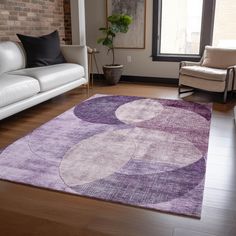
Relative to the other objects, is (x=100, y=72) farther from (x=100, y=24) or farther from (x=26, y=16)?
(x=26, y=16)

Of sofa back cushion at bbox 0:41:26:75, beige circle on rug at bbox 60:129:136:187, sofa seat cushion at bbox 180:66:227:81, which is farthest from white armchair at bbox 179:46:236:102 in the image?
sofa back cushion at bbox 0:41:26:75

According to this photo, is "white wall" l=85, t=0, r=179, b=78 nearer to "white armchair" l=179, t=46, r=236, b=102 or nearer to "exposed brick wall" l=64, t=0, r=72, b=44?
"exposed brick wall" l=64, t=0, r=72, b=44

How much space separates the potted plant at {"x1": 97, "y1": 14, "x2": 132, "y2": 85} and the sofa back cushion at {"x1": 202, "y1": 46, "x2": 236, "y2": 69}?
1.43 m

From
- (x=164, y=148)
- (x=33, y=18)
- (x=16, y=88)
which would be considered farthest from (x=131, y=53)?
(x=164, y=148)

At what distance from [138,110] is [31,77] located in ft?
4.36

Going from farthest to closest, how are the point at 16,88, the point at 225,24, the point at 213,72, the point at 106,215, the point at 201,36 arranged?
the point at 201,36 → the point at 225,24 → the point at 213,72 → the point at 16,88 → the point at 106,215

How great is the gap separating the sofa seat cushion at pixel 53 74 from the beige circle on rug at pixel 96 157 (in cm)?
107

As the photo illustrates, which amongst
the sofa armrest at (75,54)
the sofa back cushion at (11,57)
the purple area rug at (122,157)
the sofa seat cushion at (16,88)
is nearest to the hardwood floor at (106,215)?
the purple area rug at (122,157)

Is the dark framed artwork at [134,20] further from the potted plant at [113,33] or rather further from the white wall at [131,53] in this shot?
the potted plant at [113,33]

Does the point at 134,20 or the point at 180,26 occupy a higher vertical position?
the point at 134,20

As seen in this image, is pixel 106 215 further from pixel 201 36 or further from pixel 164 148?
pixel 201 36

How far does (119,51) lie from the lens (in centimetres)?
518

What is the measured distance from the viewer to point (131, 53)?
16.8 feet

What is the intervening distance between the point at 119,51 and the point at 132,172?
3592mm
